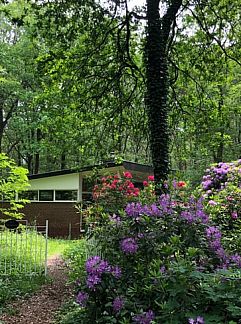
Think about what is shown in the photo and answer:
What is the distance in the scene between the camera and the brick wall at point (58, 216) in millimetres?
16141

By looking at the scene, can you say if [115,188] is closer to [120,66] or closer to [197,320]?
[120,66]

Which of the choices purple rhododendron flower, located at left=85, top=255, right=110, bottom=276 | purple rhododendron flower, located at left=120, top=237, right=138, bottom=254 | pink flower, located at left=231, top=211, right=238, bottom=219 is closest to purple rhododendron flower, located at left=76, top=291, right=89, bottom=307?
purple rhododendron flower, located at left=85, top=255, right=110, bottom=276

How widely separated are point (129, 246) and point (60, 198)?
13.7m

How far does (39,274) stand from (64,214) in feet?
30.8

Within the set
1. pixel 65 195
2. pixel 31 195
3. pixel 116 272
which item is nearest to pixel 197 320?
pixel 116 272

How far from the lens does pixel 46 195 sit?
16.7 metres

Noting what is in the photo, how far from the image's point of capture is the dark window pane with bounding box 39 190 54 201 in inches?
655

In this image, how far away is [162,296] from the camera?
2475 mm

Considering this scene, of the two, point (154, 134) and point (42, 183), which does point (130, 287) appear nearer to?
point (154, 134)

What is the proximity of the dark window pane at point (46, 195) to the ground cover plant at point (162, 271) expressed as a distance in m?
13.1

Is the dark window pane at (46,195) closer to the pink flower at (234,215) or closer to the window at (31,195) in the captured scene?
the window at (31,195)

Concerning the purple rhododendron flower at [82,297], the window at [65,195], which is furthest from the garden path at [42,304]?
the window at [65,195]

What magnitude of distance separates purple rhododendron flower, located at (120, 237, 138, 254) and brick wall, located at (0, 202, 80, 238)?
13.1 m

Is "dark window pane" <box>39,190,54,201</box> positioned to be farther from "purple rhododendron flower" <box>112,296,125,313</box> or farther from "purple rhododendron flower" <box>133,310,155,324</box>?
"purple rhododendron flower" <box>133,310,155,324</box>
